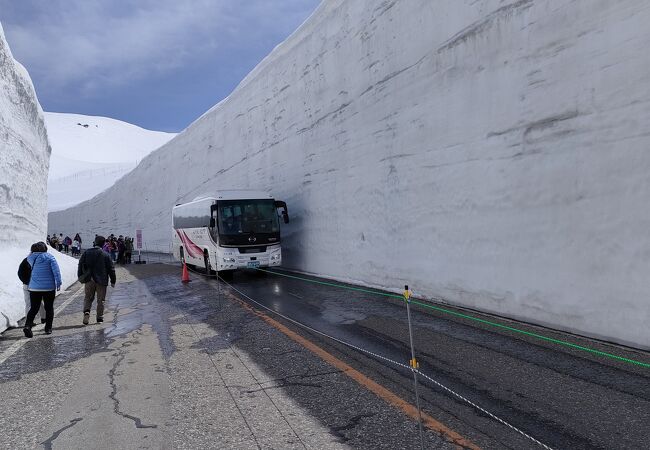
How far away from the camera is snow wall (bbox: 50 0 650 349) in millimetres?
5691

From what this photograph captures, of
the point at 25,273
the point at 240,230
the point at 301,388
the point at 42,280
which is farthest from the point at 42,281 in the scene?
the point at 240,230

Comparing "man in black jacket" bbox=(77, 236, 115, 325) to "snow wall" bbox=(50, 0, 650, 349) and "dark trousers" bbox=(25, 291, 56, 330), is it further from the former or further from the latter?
"snow wall" bbox=(50, 0, 650, 349)

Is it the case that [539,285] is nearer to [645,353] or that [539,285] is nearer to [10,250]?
[645,353]

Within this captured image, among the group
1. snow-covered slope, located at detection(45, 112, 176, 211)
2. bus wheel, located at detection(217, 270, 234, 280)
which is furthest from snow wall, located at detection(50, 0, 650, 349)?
snow-covered slope, located at detection(45, 112, 176, 211)

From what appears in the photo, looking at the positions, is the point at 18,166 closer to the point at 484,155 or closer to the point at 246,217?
the point at 246,217

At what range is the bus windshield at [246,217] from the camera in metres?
14.3

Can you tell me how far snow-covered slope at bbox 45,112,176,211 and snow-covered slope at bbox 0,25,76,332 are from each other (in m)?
65.7

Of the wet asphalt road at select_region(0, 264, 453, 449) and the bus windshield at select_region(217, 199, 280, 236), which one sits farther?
the bus windshield at select_region(217, 199, 280, 236)

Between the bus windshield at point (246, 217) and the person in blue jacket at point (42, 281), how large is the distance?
6.69m

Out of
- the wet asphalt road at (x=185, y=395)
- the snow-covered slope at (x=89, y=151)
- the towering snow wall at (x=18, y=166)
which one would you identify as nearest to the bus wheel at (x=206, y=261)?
the towering snow wall at (x=18, y=166)

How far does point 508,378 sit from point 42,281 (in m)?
7.18

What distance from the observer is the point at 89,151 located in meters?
142

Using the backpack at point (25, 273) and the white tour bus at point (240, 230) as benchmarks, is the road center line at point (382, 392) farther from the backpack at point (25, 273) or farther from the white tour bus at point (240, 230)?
the white tour bus at point (240, 230)

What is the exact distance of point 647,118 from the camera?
210 inches
